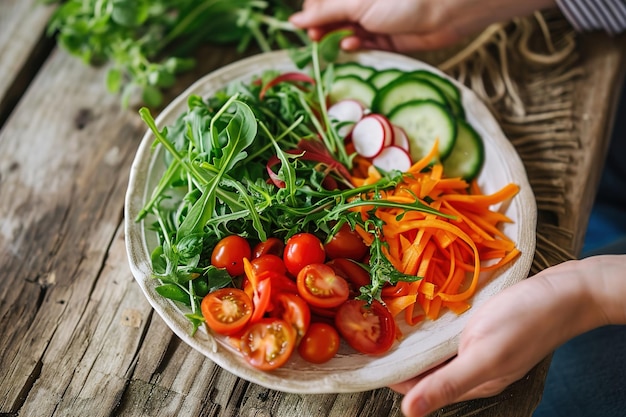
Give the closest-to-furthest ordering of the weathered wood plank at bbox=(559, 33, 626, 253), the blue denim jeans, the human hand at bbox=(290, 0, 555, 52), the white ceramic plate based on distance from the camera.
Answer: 1. the white ceramic plate
2. the blue denim jeans
3. the weathered wood plank at bbox=(559, 33, 626, 253)
4. the human hand at bbox=(290, 0, 555, 52)

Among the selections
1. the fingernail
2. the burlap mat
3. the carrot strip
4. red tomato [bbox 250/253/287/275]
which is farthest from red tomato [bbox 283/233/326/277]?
the burlap mat

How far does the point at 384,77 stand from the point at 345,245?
2.66 ft

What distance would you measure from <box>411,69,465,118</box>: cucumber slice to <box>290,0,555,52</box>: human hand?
302 millimetres

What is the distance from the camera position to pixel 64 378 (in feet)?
6.35

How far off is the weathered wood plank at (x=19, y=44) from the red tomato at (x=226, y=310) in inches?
60.1

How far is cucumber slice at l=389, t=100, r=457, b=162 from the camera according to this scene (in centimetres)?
216

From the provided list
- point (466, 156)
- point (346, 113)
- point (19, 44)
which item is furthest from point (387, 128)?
point (19, 44)

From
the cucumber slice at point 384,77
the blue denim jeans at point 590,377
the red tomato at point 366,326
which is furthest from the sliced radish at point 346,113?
the blue denim jeans at point 590,377

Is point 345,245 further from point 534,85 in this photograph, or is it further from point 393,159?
point 534,85

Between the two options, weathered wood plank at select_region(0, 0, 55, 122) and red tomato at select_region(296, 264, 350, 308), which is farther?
weathered wood plank at select_region(0, 0, 55, 122)

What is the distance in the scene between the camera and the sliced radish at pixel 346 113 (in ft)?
7.27

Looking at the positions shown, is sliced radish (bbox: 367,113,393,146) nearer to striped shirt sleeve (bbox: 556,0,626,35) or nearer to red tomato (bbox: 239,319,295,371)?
red tomato (bbox: 239,319,295,371)

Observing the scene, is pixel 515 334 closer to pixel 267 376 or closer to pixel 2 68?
pixel 267 376

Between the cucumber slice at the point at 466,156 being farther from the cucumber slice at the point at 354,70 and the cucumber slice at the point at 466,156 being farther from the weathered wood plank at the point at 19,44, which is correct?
the weathered wood plank at the point at 19,44
